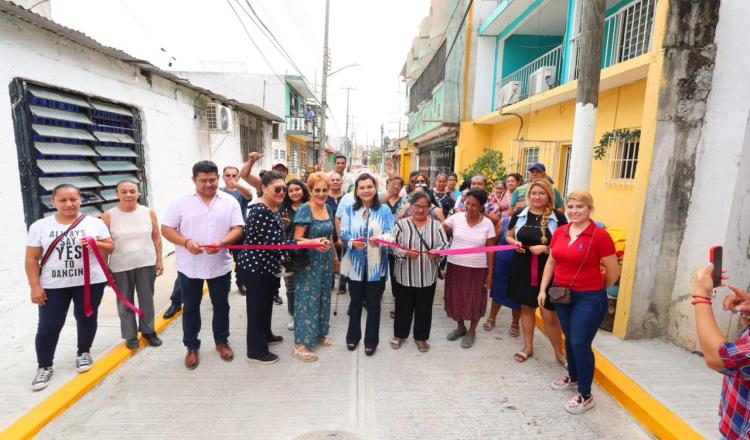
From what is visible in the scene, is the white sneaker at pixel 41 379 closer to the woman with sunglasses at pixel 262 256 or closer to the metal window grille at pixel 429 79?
the woman with sunglasses at pixel 262 256

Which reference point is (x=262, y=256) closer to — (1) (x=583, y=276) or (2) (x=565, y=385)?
(1) (x=583, y=276)

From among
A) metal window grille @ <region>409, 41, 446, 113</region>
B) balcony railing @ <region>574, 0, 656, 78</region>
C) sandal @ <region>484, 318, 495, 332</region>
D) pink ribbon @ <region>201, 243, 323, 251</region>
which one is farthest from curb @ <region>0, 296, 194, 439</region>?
metal window grille @ <region>409, 41, 446, 113</region>

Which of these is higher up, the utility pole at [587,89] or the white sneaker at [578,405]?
the utility pole at [587,89]

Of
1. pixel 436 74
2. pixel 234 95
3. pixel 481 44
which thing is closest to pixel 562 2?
pixel 481 44

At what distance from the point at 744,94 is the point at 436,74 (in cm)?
1299

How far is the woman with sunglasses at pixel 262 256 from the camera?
3.44 meters

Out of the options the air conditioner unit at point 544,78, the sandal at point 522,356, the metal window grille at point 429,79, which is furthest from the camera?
the metal window grille at point 429,79

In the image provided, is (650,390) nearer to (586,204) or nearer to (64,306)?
(586,204)

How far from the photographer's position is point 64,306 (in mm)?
3119

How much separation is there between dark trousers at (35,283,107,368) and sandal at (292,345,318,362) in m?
1.73

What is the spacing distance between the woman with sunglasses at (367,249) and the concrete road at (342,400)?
0.53 m

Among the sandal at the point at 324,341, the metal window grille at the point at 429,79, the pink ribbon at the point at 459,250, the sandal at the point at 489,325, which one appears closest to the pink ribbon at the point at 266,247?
the pink ribbon at the point at 459,250

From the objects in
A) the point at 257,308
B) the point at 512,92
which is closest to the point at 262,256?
the point at 257,308

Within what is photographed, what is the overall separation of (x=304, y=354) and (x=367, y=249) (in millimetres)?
1154
